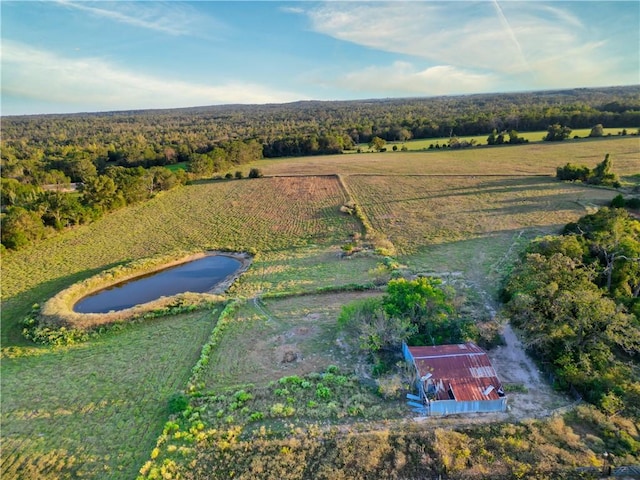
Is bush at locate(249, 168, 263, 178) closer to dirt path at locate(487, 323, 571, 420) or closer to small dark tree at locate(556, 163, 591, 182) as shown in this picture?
small dark tree at locate(556, 163, 591, 182)

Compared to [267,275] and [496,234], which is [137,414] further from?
[496,234]

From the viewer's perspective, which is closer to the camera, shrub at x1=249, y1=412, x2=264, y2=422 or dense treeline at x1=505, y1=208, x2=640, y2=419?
shrub at x1=249, y1=412, x2=264, y2=422

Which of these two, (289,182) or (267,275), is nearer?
(267,275)

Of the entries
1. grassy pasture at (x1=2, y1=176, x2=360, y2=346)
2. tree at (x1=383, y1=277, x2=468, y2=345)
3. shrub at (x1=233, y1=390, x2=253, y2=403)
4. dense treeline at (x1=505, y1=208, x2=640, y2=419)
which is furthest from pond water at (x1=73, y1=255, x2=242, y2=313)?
dense treeline at (x1=505, y1=208, x2=640, y2=419)

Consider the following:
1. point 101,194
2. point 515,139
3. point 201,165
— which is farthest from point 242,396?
point 515,139

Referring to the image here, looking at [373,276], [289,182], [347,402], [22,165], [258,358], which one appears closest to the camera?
[347,402]

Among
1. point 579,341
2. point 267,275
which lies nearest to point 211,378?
point 267,275
